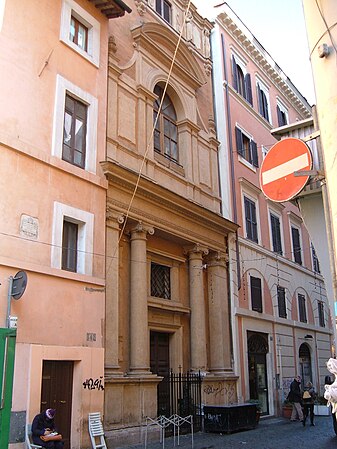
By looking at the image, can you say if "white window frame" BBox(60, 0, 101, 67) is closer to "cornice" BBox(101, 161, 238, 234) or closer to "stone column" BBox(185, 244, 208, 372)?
"cornice" BBox(101, 161, 238, 234)

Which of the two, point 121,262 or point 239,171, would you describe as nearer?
point 121,262

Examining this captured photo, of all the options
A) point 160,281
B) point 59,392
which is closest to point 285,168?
point 59,392

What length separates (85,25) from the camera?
1390 centimetres

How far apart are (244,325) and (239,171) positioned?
6.28 m

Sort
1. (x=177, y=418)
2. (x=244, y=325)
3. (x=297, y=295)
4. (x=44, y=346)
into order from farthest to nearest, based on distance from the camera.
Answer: (x=297, y=295) < (x=244, y=325) < (x=177, y=418) < (x=44, y=346)

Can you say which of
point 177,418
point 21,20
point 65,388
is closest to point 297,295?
point 177,418

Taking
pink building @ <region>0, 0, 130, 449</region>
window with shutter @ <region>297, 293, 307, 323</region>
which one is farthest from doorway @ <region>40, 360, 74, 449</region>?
window with shutter @ <region>297, 293, 307, 323</region>

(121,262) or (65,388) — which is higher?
(121,262)

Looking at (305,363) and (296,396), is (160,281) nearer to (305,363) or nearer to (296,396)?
(296,396)

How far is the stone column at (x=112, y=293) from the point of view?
12.5 m

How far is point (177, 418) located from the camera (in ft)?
44.2

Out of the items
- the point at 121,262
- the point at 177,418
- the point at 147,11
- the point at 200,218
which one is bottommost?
the point at 177,418

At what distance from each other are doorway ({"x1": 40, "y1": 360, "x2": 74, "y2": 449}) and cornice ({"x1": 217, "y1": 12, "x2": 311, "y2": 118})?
16.9m

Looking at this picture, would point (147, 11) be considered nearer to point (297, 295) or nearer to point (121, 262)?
point (121, 262)
